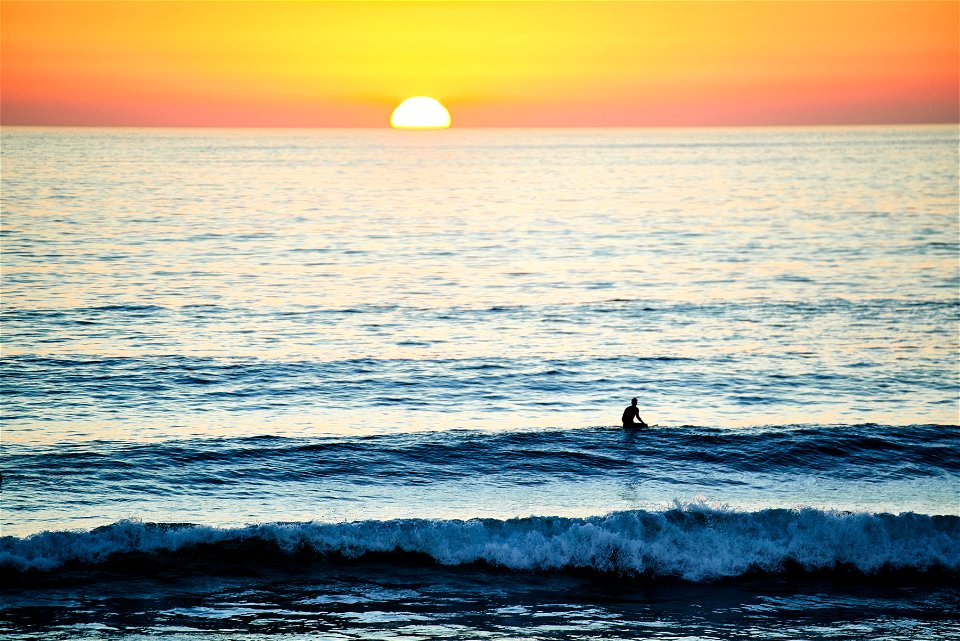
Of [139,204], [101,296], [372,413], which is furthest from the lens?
[139,204]

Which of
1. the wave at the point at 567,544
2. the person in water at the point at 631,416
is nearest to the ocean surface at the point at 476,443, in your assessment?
the wave at the point at 567,544

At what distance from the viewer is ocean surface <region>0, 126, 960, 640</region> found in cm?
1691

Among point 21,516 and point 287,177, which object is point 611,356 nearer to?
point 21,516

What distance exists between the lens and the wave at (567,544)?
59.7 ft

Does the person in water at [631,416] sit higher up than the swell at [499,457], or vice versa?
the person in water at [631,416]

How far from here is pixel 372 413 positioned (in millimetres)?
27844

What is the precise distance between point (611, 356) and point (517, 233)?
40.6m

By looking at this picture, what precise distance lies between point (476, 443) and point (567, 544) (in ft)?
22.9

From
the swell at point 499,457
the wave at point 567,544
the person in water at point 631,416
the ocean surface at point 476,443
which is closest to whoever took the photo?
the ocean surface at point 476,443

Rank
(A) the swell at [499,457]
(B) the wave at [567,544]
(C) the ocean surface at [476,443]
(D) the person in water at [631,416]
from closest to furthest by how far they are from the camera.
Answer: (C) the ocean surface at [476,443]
(B) the wave at [567,544]
(A) the swell at [499,457]
(D) the person in water at [631,416]

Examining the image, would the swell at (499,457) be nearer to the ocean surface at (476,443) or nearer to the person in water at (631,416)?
the ocean surface at (476,443)

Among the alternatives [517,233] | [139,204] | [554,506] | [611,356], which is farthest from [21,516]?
[139,204]

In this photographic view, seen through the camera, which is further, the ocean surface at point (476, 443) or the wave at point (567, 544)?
the wave at point (567, 544)

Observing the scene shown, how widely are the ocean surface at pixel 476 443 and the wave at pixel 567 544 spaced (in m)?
0.06
